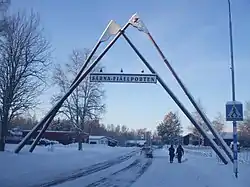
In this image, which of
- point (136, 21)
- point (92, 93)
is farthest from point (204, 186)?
point (92, 93)

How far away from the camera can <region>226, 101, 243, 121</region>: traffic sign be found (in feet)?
49.8

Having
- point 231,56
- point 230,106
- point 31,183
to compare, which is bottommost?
point 31,183

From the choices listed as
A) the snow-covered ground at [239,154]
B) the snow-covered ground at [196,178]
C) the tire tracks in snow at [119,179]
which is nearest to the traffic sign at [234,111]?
the snow-covered ground at [196,178]

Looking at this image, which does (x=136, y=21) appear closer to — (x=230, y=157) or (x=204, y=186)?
(x=230, y=157)

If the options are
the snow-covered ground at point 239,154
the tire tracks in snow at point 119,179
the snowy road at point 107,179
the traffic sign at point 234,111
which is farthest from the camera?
the snow-covered ground at point 239,154

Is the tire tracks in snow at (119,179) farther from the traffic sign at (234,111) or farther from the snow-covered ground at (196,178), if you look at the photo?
the traffic sign at (234,111)

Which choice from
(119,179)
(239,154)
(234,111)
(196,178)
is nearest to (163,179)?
(196,178)

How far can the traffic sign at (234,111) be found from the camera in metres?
15.2

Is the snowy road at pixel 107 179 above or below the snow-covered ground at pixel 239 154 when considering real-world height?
below

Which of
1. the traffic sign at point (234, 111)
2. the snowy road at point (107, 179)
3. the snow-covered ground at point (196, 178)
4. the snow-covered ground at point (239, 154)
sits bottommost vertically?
the snowy road at point (107, 179)

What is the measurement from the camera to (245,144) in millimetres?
76938

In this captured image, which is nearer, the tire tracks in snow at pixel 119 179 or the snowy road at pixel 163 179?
the snowy road at pixel 163 179

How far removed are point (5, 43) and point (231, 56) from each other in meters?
19.8

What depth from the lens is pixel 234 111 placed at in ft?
50.1
